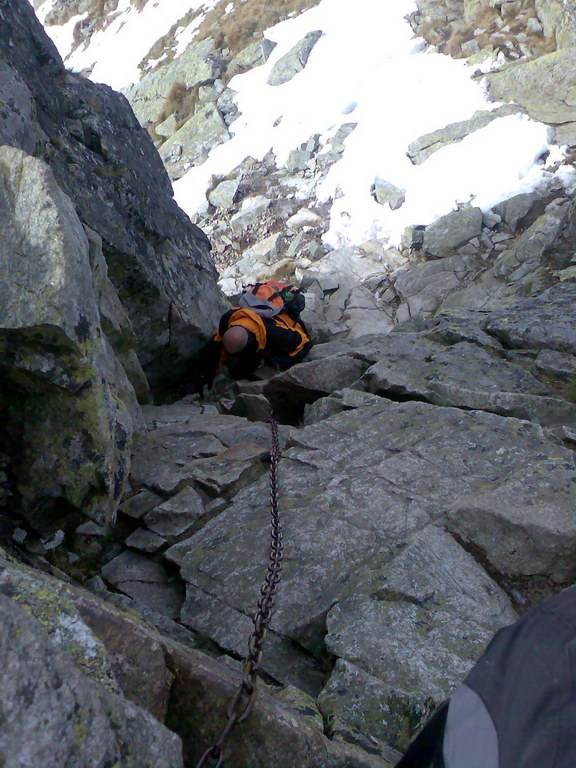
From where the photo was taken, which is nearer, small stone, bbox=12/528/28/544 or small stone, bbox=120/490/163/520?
small stone, bbox=12/528/28/544

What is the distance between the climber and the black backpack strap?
6.79 meters

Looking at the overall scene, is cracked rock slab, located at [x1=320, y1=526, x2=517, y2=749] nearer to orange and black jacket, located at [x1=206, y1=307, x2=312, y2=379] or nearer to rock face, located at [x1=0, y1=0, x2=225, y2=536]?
rock face, located at [x1=0, y1=0, x2=225, y2=536]

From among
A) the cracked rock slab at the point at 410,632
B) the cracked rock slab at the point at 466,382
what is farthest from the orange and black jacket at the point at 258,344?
the cracked rock slab at the point at 410,632

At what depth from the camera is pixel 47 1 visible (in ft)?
142

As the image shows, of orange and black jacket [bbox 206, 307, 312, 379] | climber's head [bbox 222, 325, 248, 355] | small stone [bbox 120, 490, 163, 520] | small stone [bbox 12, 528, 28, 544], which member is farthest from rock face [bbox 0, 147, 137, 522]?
orange and black jacket [bbox 206, 307, 312, 379]

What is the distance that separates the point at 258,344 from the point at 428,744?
707cm

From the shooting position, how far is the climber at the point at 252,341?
8.50 m

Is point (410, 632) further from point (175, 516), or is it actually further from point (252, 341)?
point (252, 341)

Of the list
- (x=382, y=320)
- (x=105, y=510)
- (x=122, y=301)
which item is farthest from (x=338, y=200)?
(x=105, y=510)

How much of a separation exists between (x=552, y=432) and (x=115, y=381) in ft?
13.2

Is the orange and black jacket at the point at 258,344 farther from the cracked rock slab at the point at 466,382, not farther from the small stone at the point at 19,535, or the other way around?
the small stone at the point at 19,535

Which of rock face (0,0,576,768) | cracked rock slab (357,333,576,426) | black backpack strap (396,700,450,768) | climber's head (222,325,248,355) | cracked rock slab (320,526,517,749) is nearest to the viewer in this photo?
black backpack strap (396,700,450,768)

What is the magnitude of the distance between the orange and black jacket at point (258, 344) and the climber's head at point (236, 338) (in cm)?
7

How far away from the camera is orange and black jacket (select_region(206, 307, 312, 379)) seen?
339 inches
